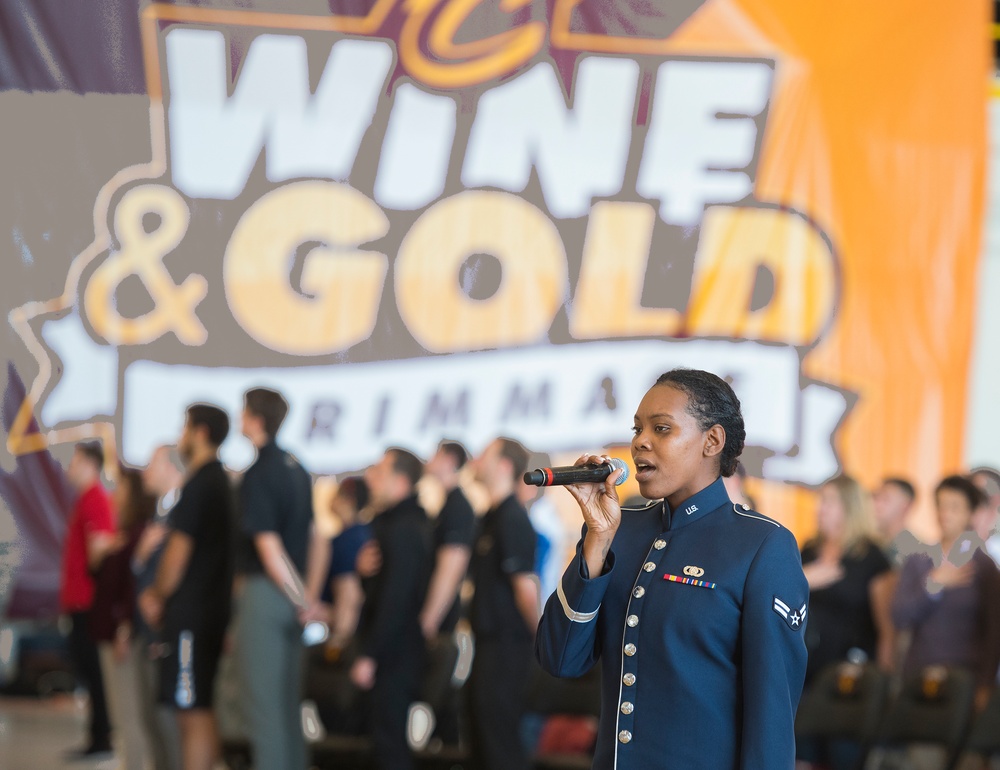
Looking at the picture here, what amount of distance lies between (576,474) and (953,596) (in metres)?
3.73

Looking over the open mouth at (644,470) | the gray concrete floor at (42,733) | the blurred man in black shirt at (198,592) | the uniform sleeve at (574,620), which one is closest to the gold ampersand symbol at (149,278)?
the blurred man in black shirt at (198,592)

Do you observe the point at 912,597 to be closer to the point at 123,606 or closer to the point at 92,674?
the point at 123,606

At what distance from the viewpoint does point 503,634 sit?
5035 mm

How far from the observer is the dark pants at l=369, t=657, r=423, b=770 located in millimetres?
5070

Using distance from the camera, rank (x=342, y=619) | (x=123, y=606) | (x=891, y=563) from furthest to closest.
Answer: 1. (x=342, y=619)
2. (x=123, y=606)
3. (x=891, y=563)

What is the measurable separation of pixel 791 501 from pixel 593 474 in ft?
16.4

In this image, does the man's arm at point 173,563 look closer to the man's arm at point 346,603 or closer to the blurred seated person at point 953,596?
the man's arm at point 346,603

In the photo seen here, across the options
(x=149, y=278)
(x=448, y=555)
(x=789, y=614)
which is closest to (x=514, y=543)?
(x=448, y=555)

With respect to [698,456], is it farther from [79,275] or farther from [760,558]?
[79,275]

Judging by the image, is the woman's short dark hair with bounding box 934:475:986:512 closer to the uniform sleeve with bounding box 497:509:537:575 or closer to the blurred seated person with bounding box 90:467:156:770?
the uniform sleeve with bounding box 497:509:537:575

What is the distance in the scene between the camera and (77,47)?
5.73 metres

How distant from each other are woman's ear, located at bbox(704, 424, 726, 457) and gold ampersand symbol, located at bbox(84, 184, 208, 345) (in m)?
4.34

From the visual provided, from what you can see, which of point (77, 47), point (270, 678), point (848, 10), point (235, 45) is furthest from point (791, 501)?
point (77, 47)

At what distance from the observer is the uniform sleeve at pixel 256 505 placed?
192 inches
